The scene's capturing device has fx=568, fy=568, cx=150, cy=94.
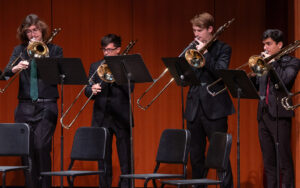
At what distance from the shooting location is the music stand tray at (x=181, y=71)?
4996 mm

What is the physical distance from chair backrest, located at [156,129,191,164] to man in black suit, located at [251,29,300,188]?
0.88 m

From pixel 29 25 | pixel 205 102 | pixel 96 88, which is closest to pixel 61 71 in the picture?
pixel 96 88

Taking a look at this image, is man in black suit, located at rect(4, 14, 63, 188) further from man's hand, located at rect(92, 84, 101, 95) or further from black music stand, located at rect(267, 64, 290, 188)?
black music stand, located at rect(267, 64, 290, 188)

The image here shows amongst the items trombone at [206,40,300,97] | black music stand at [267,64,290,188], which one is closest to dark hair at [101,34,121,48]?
trombone at [206,40,300,97]

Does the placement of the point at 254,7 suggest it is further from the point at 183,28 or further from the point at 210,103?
the point at 210,103

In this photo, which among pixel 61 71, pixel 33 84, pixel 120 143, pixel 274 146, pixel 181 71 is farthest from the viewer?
pixel 120 143

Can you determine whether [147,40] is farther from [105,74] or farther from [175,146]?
[175,146]

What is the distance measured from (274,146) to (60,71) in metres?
2.14

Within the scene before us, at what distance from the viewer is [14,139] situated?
17.0 ft

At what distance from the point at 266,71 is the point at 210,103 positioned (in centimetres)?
59

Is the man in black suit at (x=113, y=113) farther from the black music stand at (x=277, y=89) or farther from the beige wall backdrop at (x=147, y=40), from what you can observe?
the black music stand at (x=277, y=89)

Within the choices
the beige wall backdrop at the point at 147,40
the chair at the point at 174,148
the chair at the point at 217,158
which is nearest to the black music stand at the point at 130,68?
the chair at the point at 174,148

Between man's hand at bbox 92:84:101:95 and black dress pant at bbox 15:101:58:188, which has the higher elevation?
man's hand at bbox 92:84:101:95

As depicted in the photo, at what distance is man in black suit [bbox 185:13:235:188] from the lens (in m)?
5.23
